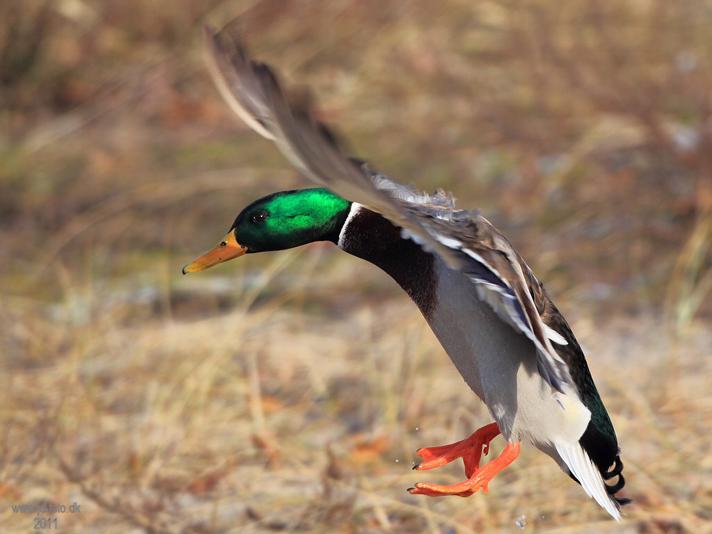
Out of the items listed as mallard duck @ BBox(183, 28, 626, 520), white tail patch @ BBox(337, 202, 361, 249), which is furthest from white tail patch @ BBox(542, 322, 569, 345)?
white tail patch @ BBox(337, 202, 361, 249)

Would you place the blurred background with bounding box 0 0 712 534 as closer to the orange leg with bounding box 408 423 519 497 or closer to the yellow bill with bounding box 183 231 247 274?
the orange leg with bounding box 408 423 519 497

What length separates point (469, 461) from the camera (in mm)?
2898

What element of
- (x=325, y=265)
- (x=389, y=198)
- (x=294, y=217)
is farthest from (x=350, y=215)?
(x=325, y=265)

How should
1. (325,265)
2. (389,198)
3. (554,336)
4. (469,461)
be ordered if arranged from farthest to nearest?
(325,265)
(469,461)
(554,336)
(389,198)

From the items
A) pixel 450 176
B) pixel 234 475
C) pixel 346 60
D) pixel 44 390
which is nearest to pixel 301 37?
pixel 346 60

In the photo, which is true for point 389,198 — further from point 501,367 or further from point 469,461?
point 469,461

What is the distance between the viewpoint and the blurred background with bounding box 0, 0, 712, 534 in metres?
3.90

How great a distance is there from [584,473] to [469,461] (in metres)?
0.26

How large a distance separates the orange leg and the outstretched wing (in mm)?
195

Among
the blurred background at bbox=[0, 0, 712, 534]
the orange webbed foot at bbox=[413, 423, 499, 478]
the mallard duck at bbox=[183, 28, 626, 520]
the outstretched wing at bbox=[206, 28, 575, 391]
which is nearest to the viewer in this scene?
the outstretched wing at bbox=[206, 28, 575, 391]

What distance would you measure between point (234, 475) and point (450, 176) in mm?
3165

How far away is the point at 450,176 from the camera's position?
6.94 metres

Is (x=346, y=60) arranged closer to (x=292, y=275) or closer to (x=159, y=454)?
(x=292, y=275)

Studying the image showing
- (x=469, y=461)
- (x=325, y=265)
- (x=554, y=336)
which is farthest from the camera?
(x=325, y=265)
